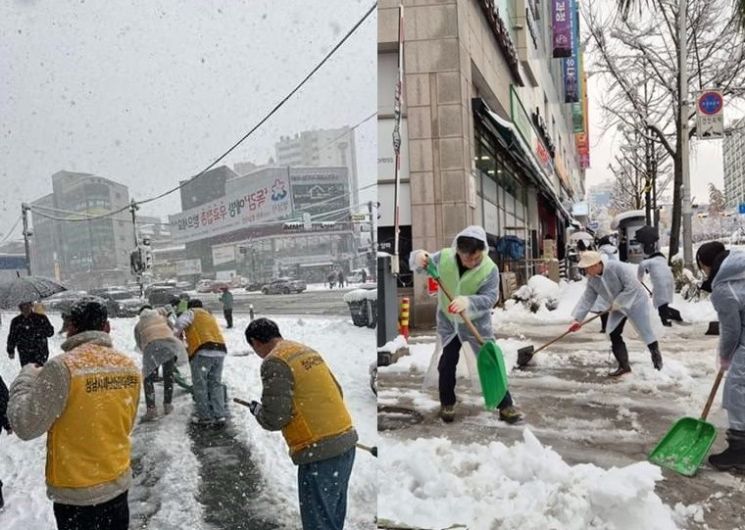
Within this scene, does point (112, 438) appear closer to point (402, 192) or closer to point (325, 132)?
point (325, 132)

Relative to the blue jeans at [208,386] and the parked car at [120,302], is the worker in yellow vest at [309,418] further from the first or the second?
the parked car at [120,302]

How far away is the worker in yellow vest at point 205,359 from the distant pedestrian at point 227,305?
0.03m

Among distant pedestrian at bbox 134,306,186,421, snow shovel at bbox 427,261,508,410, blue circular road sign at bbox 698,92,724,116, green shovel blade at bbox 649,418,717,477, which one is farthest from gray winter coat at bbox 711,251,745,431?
distant pedestrian at bbox 134,306,186,421

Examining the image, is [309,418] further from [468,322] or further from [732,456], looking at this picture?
[732,456]

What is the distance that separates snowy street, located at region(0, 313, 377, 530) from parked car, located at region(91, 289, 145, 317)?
0.7 inches

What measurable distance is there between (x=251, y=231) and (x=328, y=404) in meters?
0.46

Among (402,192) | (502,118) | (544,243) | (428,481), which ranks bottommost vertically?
(428,481)

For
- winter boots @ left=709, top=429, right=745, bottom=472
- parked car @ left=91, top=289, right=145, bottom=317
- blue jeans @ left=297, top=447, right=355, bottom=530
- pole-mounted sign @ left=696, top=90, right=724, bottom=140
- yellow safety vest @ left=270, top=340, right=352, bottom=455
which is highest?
pole-mounted sign @ left=696, top=90, right=724, bottom=140

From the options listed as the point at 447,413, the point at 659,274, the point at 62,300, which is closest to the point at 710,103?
the point at 659,274

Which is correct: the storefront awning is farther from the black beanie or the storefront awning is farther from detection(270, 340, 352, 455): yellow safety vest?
detection(270, 340, 352, 455): yellow safety vest

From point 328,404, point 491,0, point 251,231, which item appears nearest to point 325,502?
point 328,404

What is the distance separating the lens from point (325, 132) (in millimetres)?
1182

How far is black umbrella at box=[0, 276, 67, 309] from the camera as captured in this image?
98 centimetres

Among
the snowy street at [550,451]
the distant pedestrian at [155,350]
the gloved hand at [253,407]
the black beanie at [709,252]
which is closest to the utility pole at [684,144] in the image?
the black beanie at [709,252]
